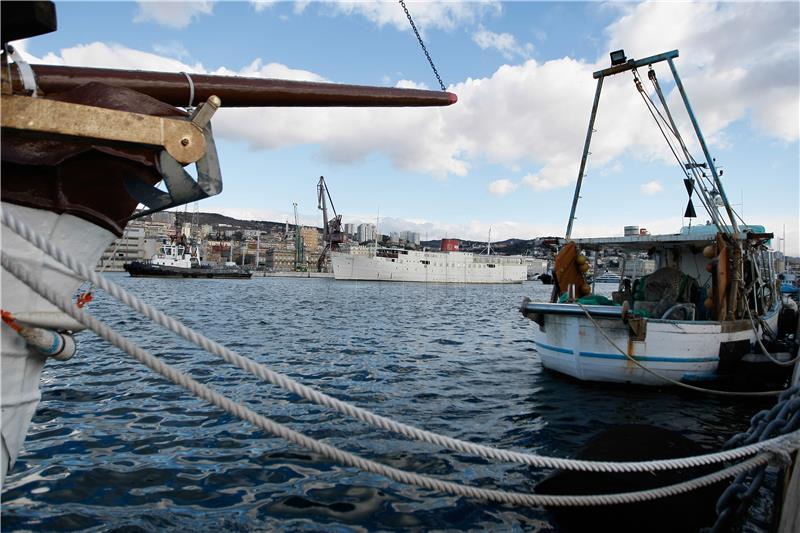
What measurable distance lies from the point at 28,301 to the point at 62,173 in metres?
0.71

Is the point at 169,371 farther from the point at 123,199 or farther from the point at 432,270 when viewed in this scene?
the point at 432,270

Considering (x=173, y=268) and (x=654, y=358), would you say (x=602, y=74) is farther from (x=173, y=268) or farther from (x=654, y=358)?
(x=173, y=268)

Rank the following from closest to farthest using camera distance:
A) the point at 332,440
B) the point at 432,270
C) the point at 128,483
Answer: the point at 128,483
the point at 332,440
the point at 432,270

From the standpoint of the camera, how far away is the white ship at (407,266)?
9188cm

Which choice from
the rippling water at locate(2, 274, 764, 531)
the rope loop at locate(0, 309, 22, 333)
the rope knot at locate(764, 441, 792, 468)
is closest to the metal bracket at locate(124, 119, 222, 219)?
the rope loop at locate(0, 309, 22, 333)

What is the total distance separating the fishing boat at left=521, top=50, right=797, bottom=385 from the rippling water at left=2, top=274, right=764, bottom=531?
0.65 metres

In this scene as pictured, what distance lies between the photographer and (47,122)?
2.34 metres

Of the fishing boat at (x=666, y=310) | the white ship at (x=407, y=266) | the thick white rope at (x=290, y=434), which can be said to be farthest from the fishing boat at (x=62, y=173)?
the white ship at (x=407, y=266)

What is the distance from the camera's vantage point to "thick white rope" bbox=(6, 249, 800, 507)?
86.5 inches

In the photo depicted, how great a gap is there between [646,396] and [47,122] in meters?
10.4

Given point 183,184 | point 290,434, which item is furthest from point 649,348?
point 183,184

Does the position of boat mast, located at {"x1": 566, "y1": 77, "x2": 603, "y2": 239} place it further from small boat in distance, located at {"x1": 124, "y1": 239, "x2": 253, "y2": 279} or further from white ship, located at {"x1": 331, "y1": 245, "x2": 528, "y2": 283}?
white ship, located at {"x1": 331, "y1": 245, "x2": 528, "y2": 283}

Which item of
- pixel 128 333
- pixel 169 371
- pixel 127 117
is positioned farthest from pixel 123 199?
pixel 128 333

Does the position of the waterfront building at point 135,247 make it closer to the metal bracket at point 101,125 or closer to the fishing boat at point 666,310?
the fishing boat at point 666,310
